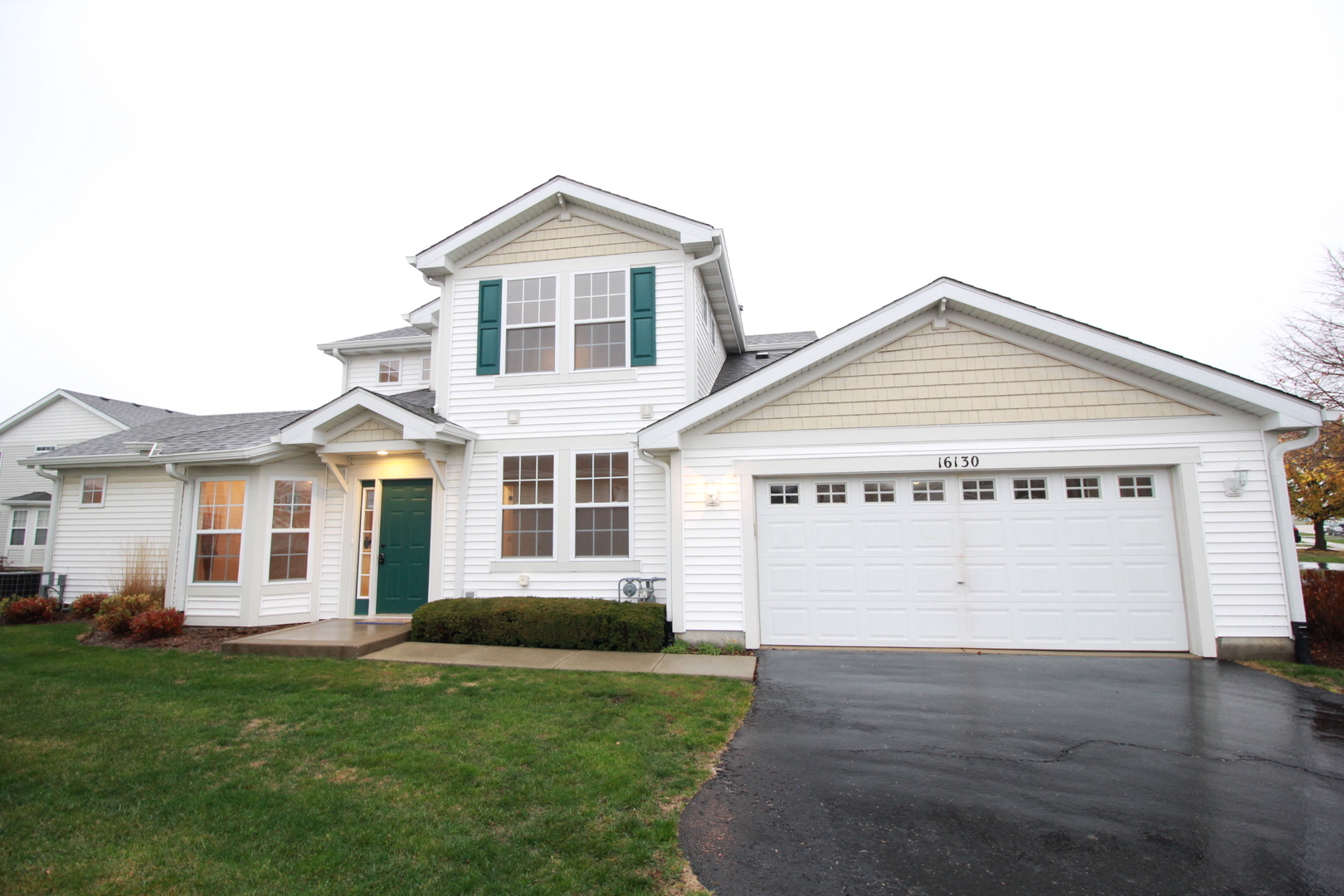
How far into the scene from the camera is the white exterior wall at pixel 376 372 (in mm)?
14430

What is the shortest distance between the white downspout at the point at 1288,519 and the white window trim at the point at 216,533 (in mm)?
15404

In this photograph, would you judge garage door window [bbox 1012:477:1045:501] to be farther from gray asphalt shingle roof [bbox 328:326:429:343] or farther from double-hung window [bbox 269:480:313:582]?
gray asphalt shingle roof [bbox 328:326:429:343]

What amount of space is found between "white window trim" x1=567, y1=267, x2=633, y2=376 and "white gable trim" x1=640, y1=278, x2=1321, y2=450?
197 cm

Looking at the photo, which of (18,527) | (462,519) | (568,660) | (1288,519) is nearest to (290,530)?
(462,519)

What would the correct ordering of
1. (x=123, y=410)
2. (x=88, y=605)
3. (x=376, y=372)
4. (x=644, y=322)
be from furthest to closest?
(x=123, y=410), (x=376, y=372), (x=88, y=605), (x=644, y=322)

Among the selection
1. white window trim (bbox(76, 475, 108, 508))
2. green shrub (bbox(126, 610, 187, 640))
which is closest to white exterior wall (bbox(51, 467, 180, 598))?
white window trim (bbox(76, 475, 108, 508))

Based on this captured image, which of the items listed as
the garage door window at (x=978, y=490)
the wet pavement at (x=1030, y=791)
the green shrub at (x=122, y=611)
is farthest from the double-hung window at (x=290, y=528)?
the garage door window at (x=978, y=490)

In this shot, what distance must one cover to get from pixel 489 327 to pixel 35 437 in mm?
23536

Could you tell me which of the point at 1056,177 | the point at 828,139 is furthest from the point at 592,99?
the point at 1056,177

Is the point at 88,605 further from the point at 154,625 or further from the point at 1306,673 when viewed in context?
the point at 1306,673

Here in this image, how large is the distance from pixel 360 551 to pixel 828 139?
21.3m

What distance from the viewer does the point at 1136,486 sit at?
822 centimetres

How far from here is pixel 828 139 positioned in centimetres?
2234

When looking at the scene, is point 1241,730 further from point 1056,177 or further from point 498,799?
point 1056,177
